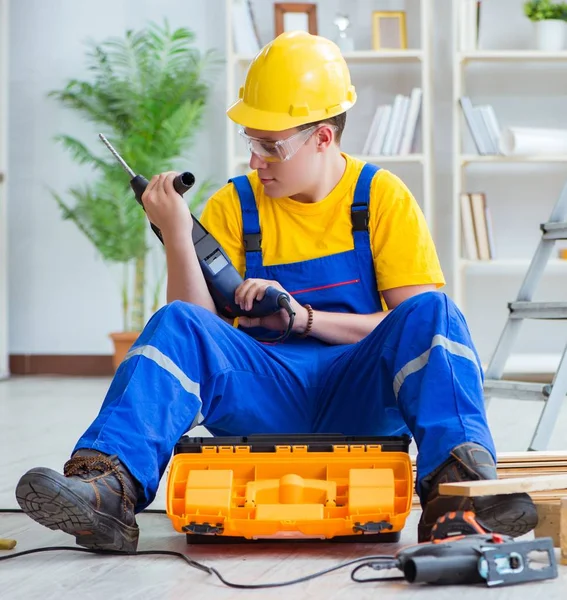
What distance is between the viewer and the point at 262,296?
1.94 metres

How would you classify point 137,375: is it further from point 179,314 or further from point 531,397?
point 531,397

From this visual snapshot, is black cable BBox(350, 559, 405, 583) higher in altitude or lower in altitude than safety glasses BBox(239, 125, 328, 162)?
lower

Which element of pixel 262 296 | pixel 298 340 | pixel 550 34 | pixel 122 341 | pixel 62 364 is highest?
pixel 550 34

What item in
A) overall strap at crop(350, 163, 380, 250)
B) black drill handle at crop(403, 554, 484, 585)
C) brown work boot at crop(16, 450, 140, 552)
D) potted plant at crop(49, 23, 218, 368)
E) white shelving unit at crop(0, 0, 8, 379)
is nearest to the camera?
black drill handle at crop(403, 554, 484, 585)

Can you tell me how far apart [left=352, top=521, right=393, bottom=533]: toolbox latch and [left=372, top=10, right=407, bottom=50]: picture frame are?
13.0 ft

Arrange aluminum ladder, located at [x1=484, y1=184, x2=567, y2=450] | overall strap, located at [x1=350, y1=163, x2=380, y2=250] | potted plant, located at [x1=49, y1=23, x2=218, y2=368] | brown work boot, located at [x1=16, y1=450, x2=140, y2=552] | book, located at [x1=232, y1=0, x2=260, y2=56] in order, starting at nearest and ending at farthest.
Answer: brown work boot, located at [x1=16, y1=450, x2=140, y2=552] → overall strap, located at [x1=350, y1=163, x2=380, y2=250] → aluminum ladder, located at [x1=484, y1=184, x2=567, y2=450] → book, located at [x1=232, y1=0, x2=260, y2=56] → potted plant, located at [x1=49, y1=23, x2=218, y2=368]

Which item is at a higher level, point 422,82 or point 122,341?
point 422,82

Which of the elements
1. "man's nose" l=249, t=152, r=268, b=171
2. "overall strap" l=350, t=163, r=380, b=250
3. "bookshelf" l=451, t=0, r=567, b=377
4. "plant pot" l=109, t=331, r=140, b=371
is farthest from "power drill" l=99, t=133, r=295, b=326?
"bookshelf" l=451, t=0, r=567, b=377

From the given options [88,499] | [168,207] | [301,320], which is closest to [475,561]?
[88,499]

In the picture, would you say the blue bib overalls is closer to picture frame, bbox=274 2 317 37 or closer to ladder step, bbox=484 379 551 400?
ladder step, bbox=484 379 551 400

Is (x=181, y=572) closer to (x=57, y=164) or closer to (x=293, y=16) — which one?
(x=293, y=16)

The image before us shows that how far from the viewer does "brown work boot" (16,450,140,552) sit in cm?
147

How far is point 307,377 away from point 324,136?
0.53 metres

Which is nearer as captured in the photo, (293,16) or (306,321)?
(306,321)
